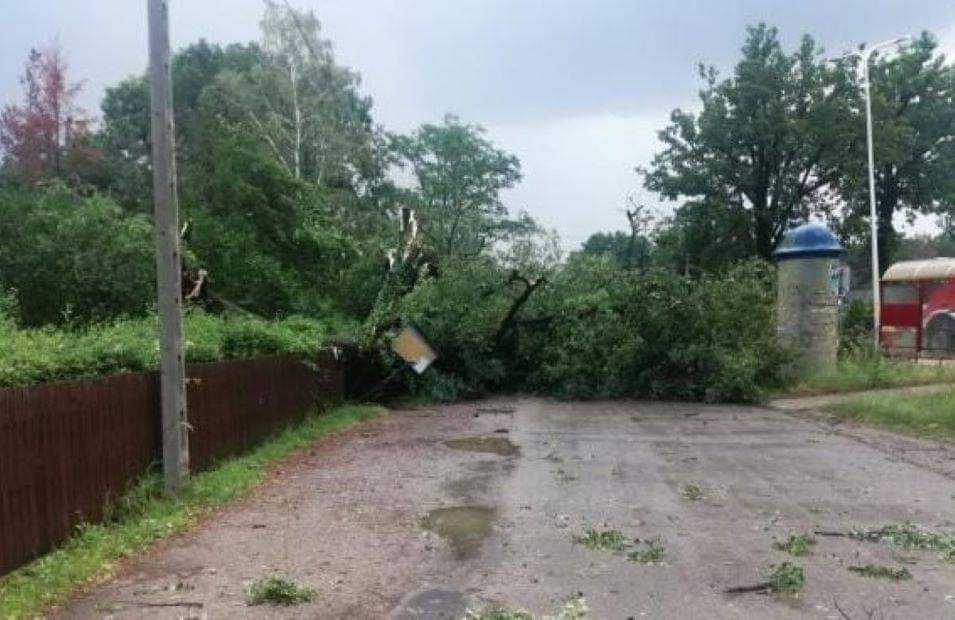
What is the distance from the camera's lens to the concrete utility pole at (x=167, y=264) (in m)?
8.73

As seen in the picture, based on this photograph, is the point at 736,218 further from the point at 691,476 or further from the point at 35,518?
the point at 35,518

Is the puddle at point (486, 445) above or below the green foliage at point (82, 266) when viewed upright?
below

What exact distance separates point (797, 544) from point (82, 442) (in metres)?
5.57

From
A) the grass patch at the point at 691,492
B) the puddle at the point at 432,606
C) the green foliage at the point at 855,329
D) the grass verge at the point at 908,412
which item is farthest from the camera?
the green foliage at the point at 855,329

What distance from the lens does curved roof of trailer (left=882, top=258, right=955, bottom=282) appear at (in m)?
25.1

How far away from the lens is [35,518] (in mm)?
6520

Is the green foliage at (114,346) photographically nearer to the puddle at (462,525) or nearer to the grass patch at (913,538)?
the puddle at (462,525)

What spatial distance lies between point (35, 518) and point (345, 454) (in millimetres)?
6063

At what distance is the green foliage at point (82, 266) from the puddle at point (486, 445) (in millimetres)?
8604

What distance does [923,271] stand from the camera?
85.1 feet

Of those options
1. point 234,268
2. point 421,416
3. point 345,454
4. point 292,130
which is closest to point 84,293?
point 234,268

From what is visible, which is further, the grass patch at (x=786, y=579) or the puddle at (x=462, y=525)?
the puddle at (x=462, y=525)

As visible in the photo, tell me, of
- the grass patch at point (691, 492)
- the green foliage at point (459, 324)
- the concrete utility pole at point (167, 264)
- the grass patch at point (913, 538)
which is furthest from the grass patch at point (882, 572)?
the green foliage at point (459, 324)

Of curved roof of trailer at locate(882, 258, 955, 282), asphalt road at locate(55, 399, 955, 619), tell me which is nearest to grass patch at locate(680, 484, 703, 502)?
asphalt road at locate(55, 399, 955, 619)
